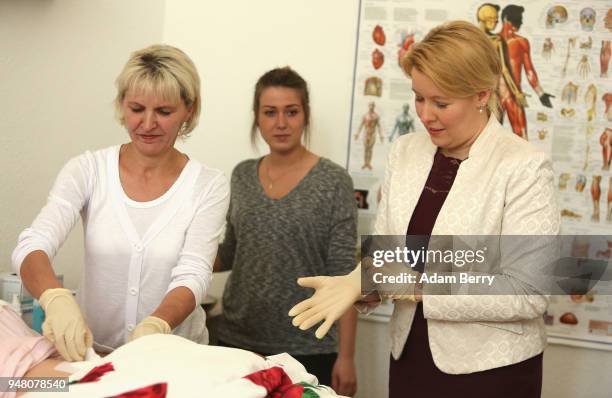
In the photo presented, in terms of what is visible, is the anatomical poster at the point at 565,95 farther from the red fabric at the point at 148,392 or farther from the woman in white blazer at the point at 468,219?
the red fabric at the point at 148,392

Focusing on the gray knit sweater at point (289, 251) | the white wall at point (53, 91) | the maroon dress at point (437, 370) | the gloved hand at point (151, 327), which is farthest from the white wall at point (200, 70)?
A: the maroon dress at point (437, 370)

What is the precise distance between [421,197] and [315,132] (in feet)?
3.59

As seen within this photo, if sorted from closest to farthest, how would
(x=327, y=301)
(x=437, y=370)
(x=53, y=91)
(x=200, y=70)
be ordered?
(x=327, y=301)
(x=437, y=370)
(x=53, y=91)
(x=200, y=70)

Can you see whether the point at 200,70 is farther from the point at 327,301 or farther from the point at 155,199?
the point at 327,301

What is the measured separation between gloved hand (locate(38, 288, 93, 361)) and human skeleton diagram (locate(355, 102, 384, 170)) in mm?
1427

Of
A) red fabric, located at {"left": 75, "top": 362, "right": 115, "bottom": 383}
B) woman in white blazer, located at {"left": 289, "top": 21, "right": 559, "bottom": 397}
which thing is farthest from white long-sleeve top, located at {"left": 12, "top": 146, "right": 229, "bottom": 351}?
red fabric, located at {"left": 75, "top": 362, "right": 115, "bottom": 383}

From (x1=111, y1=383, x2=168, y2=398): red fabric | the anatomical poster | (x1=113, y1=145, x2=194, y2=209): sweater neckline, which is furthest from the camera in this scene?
the anatomical poster

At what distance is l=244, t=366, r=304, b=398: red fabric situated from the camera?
1.11 metres

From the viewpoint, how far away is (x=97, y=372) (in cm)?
112

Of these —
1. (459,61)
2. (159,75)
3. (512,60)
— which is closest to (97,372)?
(159,75)

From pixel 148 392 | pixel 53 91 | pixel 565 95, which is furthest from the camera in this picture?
pixel 565 95

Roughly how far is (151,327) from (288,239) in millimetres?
777

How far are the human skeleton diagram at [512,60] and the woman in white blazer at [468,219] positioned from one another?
35.9 inches

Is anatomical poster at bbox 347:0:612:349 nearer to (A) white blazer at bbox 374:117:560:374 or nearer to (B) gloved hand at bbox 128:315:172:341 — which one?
(A) white blazer at bbox 374:117:560:374
